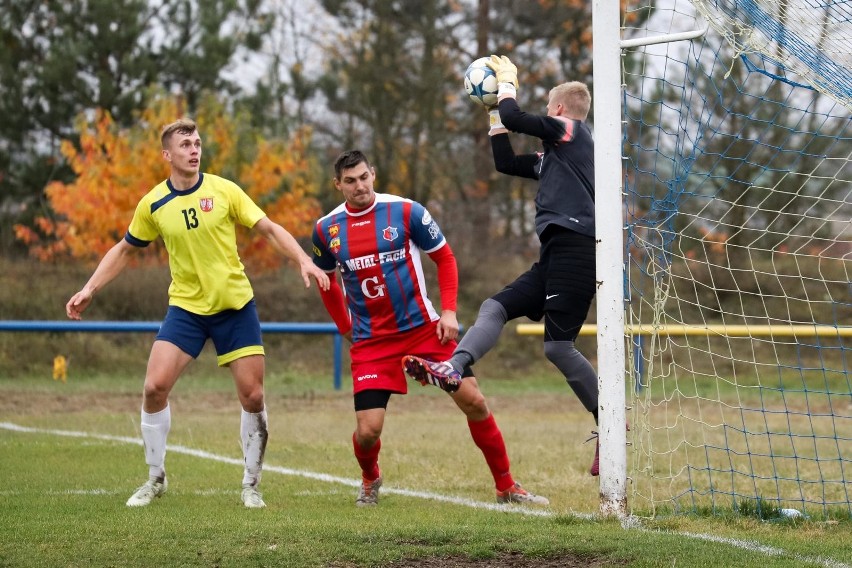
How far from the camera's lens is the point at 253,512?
21.0 ft

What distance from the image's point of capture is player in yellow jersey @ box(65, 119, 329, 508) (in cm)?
676

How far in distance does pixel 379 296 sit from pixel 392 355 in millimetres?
364

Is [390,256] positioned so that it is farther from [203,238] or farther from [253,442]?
[253,442]

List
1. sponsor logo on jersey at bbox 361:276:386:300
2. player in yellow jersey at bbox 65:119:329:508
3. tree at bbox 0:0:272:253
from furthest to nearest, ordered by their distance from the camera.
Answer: tree at bbox 0:0:272:253
sponsor logo on jersey at bbox 361:276:386:300
player in yellow jersey at bbox 65:119:329:508

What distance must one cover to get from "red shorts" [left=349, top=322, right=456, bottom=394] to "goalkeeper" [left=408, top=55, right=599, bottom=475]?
0.31 meters

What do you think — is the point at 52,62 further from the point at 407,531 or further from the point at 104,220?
the point at 407,531

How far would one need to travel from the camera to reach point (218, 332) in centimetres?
686

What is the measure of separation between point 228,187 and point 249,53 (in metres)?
19.6

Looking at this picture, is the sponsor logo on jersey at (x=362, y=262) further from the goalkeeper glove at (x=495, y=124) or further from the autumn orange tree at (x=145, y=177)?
the autumn orange tree at (x=145, y=177)

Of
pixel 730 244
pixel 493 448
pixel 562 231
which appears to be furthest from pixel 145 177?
pixel 562 231

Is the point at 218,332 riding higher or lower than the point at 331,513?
higher

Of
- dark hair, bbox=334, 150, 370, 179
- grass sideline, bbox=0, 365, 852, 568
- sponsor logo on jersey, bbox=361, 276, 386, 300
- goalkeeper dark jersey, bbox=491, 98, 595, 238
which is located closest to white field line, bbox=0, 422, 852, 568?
grass sideline, bbox=0, 365, 852, 568

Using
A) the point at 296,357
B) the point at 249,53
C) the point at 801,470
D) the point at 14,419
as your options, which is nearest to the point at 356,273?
the point at 801,470

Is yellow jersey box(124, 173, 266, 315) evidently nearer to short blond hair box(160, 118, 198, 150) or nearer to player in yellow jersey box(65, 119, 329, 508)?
player in yellow jersey box(65, 119, 329, 508)
